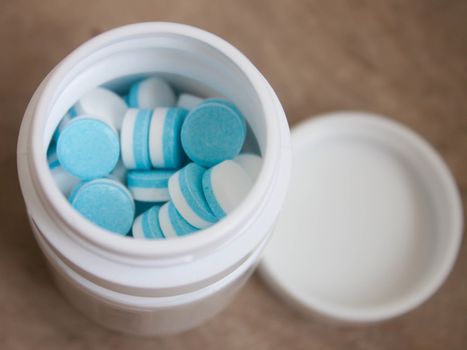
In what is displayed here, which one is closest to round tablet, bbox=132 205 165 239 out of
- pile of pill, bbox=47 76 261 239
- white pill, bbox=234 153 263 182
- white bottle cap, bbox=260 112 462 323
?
pile of pill, bbox=47 76 261 239

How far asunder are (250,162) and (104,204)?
170 mm

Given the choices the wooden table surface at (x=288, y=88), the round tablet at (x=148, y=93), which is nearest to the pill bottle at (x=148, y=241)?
the round tablet at (x=148, y=93)

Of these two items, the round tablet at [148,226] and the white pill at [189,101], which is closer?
the round tablet at [148,226]

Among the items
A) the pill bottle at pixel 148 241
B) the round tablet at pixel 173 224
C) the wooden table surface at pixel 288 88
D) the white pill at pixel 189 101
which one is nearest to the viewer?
the pill bottle at pixel 148 241

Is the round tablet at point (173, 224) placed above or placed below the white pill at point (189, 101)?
below

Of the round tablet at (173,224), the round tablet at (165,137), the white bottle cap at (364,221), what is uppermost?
the round tablet at (165,137)

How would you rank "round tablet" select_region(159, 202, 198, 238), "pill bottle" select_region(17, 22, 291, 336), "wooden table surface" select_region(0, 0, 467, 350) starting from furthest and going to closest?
"wooden table surface" select_region(0, 0, 467, 350) < "round tablet" select_region(159, 202, 198, 238) < "pill bottle" select_region(17, 22, 291, 336)

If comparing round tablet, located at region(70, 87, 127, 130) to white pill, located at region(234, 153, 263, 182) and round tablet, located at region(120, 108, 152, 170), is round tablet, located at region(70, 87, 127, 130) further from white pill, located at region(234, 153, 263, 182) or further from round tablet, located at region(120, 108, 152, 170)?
white pill, located at region(234, 153, 263, 182)

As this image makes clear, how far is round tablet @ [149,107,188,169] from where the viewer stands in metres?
0.71

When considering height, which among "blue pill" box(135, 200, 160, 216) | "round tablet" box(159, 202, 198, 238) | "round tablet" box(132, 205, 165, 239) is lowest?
"blue pill" box(135, 200, 160, 216)

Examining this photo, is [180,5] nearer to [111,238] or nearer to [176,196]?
[176,196]

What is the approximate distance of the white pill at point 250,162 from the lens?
700 millimetres

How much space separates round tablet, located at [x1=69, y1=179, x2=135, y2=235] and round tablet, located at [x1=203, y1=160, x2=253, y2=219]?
3.6 inches

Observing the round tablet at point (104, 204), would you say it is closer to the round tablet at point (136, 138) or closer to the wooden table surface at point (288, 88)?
the round tablet at point (136, 138)
